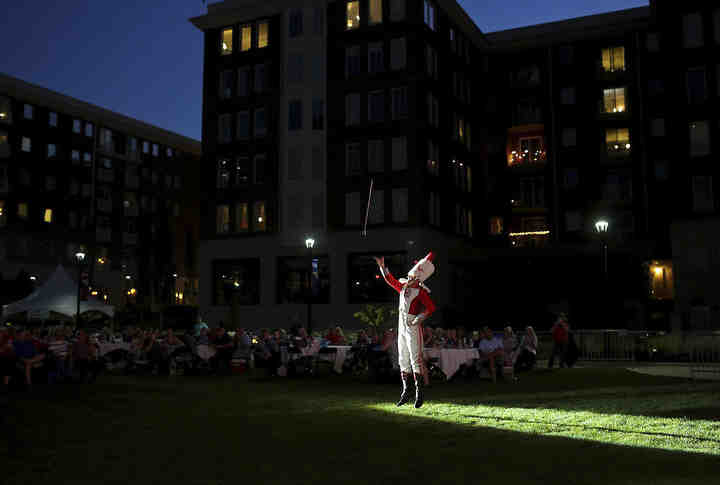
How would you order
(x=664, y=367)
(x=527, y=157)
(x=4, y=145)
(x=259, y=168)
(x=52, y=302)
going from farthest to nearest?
(x=4, y=145)
(x=527, y=157)
(x=259, y=168)
(x=52, y=302)
(x=664, y=367)

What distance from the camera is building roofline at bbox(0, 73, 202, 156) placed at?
6781cm

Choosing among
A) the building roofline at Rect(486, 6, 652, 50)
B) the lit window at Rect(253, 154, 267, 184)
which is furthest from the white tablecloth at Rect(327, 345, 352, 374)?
the building roofline at Rect(486, 6, 652, 50)

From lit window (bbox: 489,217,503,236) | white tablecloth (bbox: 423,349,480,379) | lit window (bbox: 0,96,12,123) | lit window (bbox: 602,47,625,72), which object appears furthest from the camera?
lit window (bbox: 0,96,12,123)

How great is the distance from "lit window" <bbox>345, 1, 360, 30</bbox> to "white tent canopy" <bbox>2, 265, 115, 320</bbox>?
84.1 ft

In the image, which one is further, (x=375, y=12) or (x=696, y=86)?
(x=375, y=12)

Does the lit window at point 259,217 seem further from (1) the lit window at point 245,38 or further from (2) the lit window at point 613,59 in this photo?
(2) the lit window at point 613,59

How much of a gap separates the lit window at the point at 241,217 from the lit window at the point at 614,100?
27817 millimetres

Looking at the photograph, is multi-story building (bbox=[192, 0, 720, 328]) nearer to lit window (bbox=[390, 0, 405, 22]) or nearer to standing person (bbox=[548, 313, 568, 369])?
lit window (bbox=[390, 0, 405, 22])

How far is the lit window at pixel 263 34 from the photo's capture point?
53.8 metres

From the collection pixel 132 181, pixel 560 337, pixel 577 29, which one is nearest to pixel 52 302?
pixel 560 337

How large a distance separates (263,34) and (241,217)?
44.7 ft

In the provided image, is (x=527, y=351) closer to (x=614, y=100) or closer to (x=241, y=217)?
(x=241, y=217)

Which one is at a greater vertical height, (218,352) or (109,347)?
(109,347)

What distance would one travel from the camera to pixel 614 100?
55094mm
